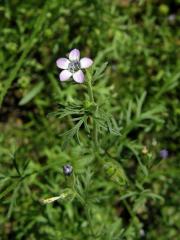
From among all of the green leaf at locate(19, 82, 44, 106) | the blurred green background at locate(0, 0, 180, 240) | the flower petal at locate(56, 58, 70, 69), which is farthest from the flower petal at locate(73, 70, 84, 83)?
the green leaf at locate(19, 82, 44, 106)

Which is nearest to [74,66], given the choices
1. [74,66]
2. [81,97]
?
[74,66]

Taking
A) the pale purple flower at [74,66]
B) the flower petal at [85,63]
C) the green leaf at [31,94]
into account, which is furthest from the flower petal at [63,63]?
the green leaf at [31,94]

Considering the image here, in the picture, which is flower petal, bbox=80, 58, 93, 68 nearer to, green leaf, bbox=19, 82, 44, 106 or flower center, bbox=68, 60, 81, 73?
flower center, bbox=68, 60, 81, 73

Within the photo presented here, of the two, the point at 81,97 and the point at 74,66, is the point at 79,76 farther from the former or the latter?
the point at 81,97

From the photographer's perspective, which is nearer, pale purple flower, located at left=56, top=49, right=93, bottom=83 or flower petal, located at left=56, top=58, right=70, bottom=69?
pale purple flower, located at left=56, top=49, right=93, bottom=83

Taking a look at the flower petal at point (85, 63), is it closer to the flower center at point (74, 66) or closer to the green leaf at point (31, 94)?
the flower center at point (74, 66)

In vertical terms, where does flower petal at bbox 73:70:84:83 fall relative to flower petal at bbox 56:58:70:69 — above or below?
below

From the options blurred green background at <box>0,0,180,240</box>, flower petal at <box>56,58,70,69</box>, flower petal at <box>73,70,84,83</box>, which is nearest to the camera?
flower petal at <box>73,70,84,83</box>

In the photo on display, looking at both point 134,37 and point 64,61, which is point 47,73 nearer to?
point 134,37

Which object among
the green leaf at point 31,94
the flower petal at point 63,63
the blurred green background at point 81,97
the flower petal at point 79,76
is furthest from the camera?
the green leaf at point 31,94
